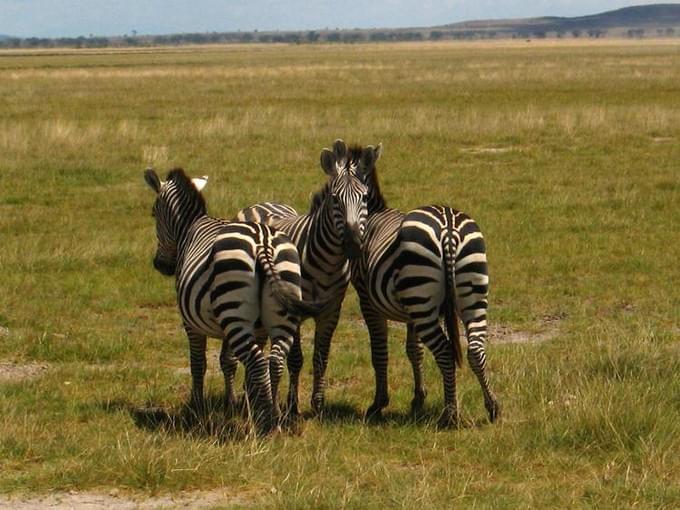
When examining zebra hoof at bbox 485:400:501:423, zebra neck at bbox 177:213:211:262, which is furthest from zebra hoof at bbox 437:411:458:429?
zebra neck at bbox 177:213:211:262

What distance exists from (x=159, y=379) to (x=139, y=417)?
100cm

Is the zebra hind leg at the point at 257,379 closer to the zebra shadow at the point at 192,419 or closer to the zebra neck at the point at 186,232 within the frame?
the zebra shadow at the point at 192,419

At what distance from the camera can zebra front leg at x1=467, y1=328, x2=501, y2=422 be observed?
6.44m

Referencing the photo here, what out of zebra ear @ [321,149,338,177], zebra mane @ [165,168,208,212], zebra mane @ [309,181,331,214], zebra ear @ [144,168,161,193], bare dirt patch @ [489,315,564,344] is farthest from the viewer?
bare dirt patch @ [489,315,564,344]

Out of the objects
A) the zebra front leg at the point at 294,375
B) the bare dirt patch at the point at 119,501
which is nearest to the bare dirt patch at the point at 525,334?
the zebra front leg at the point at 294,375

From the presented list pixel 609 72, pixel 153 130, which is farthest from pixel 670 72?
pixel 153 130

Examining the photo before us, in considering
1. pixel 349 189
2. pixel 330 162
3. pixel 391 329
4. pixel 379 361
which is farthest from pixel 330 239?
pixel 391 329

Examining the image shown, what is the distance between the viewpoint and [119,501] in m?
5.26

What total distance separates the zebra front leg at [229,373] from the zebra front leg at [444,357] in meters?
1.31

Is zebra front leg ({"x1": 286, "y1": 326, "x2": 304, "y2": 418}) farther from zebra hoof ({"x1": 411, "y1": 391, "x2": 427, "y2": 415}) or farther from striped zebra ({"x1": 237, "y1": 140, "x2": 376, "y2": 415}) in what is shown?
zebra hoof ({"x1": 411, "y1": 391, "x2": 427, "y2": 415})

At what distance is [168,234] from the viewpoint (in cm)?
760

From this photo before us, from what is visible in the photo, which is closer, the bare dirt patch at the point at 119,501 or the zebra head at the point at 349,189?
the bare dirt patch at the point at 119,501

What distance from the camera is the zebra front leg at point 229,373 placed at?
6.99 meters

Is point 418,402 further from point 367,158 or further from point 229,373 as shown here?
point 367,158
